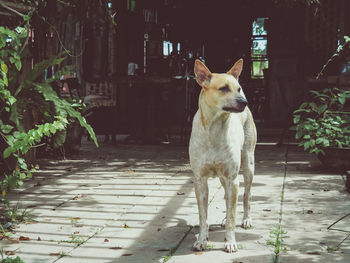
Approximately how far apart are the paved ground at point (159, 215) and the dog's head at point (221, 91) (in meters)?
1.08

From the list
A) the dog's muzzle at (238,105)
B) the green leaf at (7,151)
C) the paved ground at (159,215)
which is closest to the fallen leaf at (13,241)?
the paved ground at (159,215)

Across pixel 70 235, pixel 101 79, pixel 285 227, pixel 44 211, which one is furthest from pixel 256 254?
pixel 101 79

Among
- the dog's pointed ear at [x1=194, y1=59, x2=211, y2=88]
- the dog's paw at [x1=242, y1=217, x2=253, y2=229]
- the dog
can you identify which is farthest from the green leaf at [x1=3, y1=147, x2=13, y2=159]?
the dog's paw at [x1=242, y1=217, x2=253, y2=229]

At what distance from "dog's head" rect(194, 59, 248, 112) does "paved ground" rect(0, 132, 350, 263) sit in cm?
108

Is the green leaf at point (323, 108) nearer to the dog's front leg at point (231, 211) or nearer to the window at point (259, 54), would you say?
the dog's front leg at point (231, 211)

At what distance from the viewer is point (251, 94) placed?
55.2 feet

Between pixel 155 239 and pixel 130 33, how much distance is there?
11.2 meters

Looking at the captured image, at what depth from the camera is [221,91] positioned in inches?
148

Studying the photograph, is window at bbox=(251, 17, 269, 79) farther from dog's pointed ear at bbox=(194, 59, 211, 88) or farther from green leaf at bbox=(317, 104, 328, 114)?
dog's pointed ear at bbox=(194, 59, 211, 88)

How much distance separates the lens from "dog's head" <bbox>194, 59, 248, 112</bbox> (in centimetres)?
368

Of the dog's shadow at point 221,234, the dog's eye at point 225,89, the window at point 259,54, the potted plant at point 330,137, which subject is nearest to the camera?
the dog's eye at point 225,89

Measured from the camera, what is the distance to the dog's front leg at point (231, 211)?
3871 millimetres

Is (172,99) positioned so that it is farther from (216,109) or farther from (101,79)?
(216,109)

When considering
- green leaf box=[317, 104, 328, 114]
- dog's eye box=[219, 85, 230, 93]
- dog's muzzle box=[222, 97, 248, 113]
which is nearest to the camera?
dog's muzzle box=[222, 97, 248, 113]
